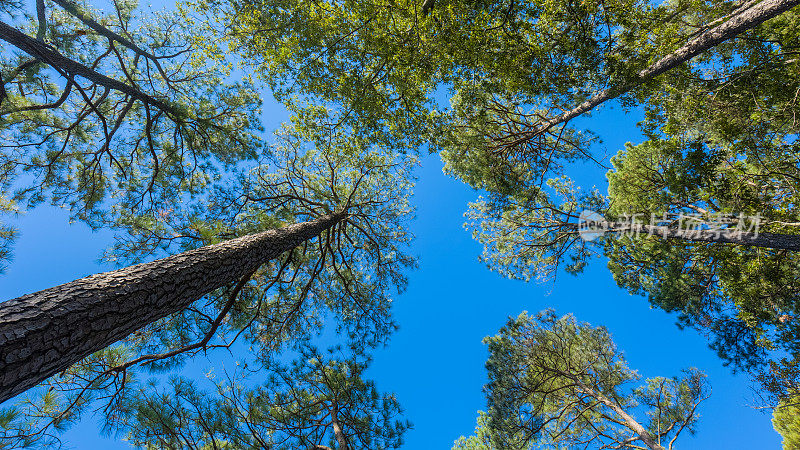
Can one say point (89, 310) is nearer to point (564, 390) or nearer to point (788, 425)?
point (564, 390)

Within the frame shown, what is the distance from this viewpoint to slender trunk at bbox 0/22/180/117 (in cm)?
328

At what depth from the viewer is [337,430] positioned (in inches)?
161

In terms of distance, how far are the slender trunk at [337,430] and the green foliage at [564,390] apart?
4.05 m

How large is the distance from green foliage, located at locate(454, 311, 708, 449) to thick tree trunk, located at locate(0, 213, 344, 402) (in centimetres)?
677

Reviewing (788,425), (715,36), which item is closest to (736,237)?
(715,36)

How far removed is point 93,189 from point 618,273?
12314mm

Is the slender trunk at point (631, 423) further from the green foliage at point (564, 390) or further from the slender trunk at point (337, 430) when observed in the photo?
the slender trunk at point (337, 430)

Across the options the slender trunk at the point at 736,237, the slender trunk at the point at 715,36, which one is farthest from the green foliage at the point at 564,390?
the slender trunk at the point at 715,36

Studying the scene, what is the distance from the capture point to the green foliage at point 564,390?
611 cm

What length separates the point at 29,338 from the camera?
1408mm

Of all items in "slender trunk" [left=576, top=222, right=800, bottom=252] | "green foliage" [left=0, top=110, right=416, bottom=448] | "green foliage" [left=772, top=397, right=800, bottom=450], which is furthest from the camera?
"green foliage" [left=772, top=397, right=800, bottom=450]

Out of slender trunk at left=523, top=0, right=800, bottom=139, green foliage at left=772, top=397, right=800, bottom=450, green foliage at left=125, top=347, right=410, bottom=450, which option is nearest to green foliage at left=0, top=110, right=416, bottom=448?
green foliage at left=125, top=347, right=410, bottom=450

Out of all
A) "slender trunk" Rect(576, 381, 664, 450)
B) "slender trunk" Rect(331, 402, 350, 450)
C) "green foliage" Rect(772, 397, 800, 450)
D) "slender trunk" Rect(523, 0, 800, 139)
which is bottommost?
"green foliage" Rect(772, 397, 800, 450)

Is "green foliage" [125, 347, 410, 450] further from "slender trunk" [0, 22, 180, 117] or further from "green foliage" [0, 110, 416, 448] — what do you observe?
"slender trunk" [0, 22, 180, 117]
